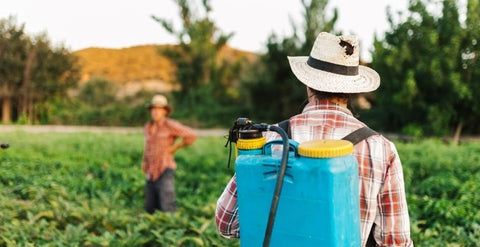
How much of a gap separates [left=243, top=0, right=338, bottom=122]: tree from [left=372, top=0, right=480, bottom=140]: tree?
6.59 metres

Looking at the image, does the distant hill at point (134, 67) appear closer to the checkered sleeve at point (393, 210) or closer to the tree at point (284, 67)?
the tree at point (284, 67)

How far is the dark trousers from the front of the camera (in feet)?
21.1

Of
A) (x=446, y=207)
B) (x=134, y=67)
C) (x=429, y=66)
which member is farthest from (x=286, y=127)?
(x=134, y=67)

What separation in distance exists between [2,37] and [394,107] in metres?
22.8

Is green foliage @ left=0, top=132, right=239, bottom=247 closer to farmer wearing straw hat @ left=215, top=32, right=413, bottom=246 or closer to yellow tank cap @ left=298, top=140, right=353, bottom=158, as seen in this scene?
farmer wearing straw hat @ left=215, top=32, right=413, bottom=246

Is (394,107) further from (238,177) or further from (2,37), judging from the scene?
(2,37)

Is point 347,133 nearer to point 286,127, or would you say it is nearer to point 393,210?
point 286,127

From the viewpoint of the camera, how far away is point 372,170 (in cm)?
188

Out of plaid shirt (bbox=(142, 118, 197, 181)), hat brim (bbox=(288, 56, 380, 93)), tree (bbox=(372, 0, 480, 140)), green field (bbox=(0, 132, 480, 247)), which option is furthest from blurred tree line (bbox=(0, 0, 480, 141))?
hat brim (bbox=(288, 56, 380, 93))

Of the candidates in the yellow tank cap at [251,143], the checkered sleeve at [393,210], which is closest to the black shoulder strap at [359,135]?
the checkered sleeve at [393,210]

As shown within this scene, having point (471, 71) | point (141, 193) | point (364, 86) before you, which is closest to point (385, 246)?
point (364, 86)

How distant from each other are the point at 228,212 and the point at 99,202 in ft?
Answer: 16.1

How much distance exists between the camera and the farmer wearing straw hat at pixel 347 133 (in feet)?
6.18

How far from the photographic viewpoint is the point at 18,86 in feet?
98.9
